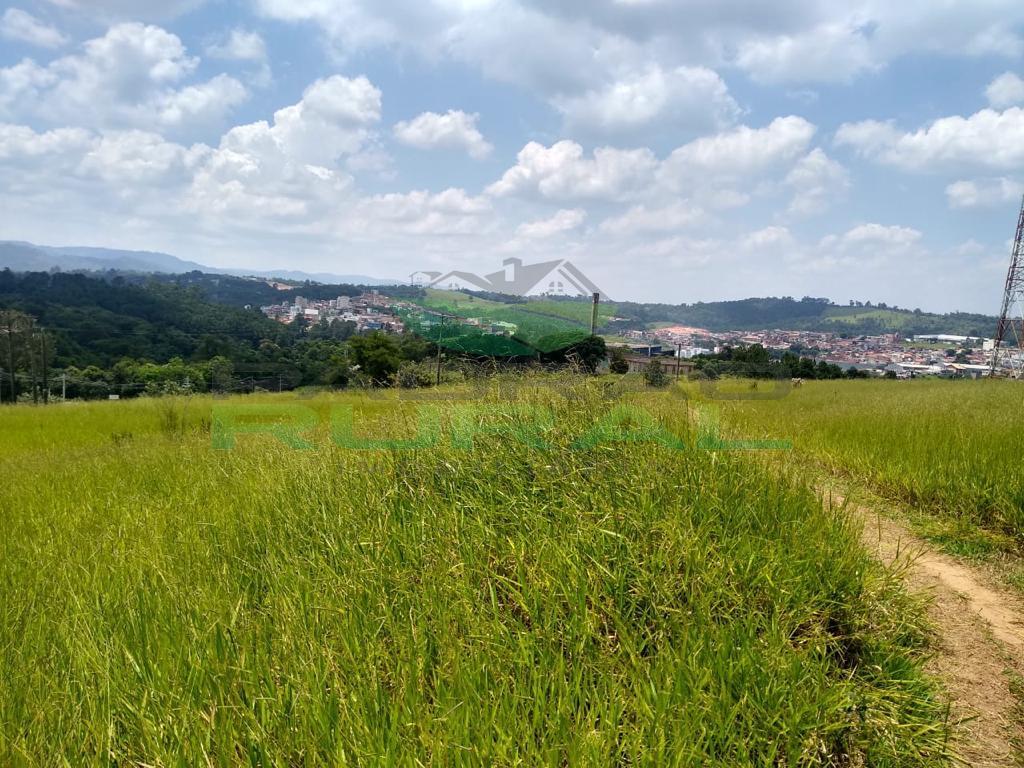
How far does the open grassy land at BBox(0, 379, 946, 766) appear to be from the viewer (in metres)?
1.88

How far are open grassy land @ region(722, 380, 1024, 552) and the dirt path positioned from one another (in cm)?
98

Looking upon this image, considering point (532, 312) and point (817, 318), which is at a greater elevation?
point (817, 318)

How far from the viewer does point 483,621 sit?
7.79 ft

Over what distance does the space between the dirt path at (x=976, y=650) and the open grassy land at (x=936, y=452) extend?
3.22 feet

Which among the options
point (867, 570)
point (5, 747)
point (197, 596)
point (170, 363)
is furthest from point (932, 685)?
point (170, 363)

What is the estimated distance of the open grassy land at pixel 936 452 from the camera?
483 cm

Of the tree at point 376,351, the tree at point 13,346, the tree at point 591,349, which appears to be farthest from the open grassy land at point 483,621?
the tree at point 13,346

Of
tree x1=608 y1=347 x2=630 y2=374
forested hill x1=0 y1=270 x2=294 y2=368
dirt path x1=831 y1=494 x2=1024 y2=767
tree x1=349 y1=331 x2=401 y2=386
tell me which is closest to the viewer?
dirt path x1=831 y1=494 x2=1024 y2=767

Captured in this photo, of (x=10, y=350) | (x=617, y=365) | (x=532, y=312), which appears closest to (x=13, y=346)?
(x=10, y=350)

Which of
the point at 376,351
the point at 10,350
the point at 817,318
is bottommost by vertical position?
the point at 10,350

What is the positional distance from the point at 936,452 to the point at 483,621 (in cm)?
590

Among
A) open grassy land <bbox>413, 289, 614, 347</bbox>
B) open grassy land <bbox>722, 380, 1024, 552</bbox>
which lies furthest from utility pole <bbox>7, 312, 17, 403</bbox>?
open grassy land <bbox>722, 380, 1024, 552</bbox>

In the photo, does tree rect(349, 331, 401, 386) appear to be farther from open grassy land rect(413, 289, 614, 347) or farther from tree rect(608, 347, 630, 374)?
tree rect(608, 347, 630, 374)

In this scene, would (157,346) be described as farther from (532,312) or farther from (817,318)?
(817,318)
